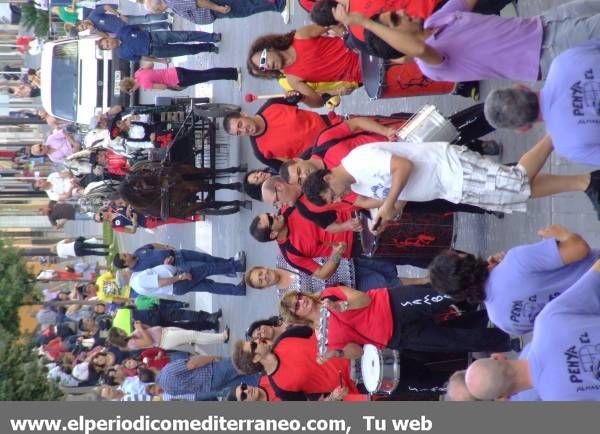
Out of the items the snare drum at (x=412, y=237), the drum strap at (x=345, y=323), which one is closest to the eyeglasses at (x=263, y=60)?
the snare drum at (x=412, y=237)

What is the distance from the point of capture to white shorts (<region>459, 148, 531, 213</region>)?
5.44 m

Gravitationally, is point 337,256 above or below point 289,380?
above

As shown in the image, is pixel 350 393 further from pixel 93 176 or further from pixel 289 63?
pixel 93 176

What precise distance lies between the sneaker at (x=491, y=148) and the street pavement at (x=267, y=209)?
6 centimetres

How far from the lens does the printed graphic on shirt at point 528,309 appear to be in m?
4.80

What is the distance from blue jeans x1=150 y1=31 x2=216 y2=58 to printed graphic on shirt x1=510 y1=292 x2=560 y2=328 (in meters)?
8.45

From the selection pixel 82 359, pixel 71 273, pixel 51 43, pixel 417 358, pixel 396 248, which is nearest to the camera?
pixel 417 358

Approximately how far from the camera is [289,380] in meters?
6.78

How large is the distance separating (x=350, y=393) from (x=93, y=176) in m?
7.25

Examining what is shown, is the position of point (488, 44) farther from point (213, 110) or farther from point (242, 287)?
point (242, 287)

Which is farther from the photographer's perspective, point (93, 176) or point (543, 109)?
point (93, 176)

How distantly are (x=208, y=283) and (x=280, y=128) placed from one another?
372 cm

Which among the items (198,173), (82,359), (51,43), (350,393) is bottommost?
(82,359)

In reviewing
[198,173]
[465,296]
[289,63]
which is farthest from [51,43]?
[465,296]
